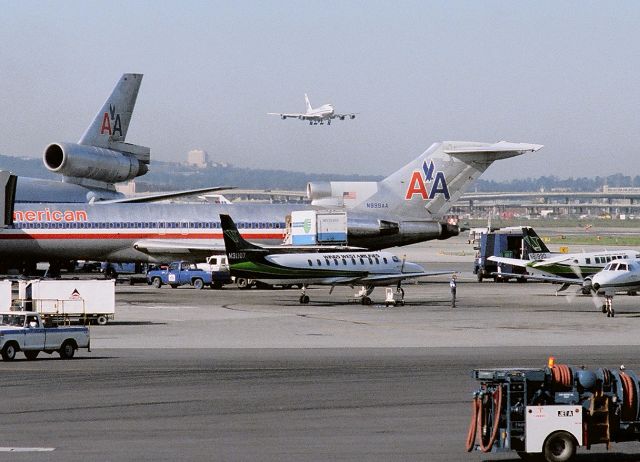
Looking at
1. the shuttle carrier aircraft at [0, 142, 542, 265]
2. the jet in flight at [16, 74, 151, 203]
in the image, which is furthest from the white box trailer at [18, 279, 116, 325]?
the jet in flight at [16, 74, 151, 203]

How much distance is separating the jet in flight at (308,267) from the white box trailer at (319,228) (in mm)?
10667

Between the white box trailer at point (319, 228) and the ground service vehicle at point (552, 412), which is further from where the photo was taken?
the white box trailer at point (319, 228)

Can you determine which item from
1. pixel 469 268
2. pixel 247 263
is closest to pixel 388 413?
pixel 247 263

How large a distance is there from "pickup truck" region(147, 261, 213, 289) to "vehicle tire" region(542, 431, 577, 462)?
5835 cm

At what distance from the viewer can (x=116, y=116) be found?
94938 millimetres

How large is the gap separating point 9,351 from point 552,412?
21616 mm

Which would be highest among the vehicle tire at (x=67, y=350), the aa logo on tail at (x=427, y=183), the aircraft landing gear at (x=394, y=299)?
the aa logo on tail at (x=427, y=183)

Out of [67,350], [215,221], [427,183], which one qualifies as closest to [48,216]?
[215,221]

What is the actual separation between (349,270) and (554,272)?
12241mm

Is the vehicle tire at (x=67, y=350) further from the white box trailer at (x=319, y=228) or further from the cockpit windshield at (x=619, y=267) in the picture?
the white box trailer at (x=319, y=228)

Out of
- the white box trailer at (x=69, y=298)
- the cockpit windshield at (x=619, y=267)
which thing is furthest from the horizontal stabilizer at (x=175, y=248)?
the cockpit windshield at (x=619, y=267)

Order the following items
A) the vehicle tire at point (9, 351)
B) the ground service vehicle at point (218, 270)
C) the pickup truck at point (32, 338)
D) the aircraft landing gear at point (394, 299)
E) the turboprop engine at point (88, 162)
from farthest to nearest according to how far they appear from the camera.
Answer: the turboprop engine at point (88, 162)
the ground service vehicle at point (218, 270)
the aircraft landing gear at point (394, 299)
the pickup truck at point (32, 338)
the vehicle tire at point (9, 351)

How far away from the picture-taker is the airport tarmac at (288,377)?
21891mm

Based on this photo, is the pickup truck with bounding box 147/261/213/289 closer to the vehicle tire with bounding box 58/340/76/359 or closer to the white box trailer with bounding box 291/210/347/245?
the white box trailer with bounding box 291/210/347/245
